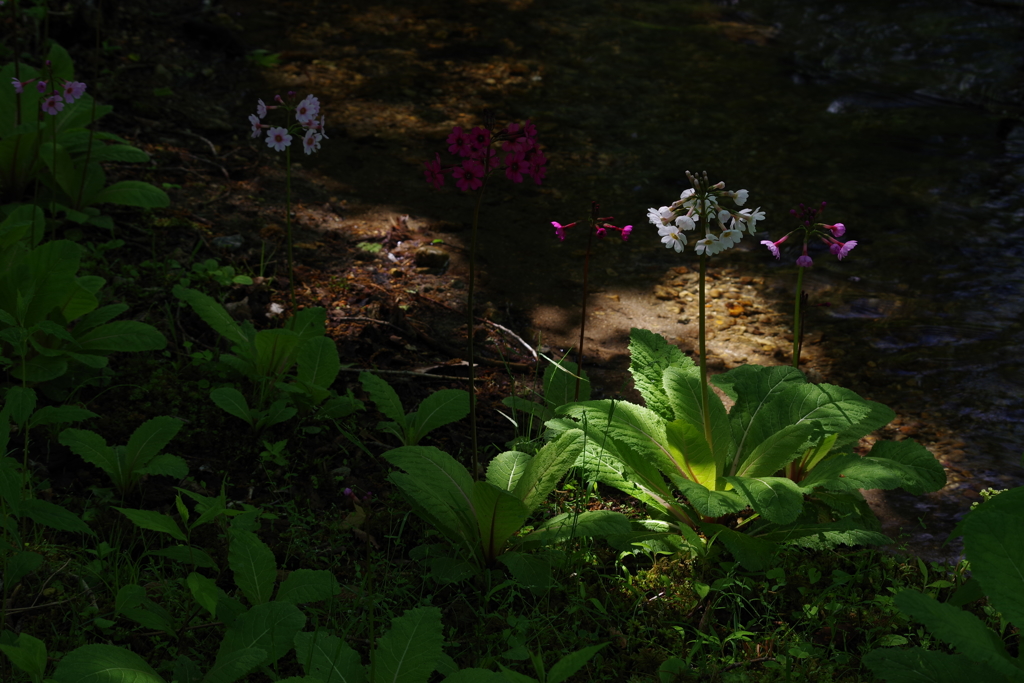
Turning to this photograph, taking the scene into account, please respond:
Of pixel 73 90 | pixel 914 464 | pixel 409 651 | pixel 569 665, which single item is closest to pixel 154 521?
pixel 409 651

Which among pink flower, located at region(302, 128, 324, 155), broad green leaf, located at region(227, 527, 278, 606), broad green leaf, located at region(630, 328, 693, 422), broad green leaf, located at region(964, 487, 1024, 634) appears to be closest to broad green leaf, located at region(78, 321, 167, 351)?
pink flower, located at region(302, 128, 324, 155)

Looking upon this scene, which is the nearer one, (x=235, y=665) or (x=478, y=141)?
(x=235, y=665)

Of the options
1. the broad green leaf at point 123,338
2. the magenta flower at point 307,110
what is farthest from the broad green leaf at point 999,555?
the broad green leaf at point 123,338

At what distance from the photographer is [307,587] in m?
2.11

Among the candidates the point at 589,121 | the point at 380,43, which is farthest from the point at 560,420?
the point at 380,43

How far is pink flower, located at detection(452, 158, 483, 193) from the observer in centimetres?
228

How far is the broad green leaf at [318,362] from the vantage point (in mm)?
2943

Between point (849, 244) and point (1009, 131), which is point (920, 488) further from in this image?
A: point (1009, 131)

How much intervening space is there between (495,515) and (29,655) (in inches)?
47.6

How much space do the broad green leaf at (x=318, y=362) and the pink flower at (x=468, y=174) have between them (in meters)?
0.98

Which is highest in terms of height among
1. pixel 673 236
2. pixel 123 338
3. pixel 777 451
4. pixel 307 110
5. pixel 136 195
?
pixel 307 110

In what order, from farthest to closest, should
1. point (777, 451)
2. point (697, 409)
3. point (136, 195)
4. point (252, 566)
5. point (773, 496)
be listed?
point (136, 195), point (697, 409), point (777, 451), point (773, 496), point (252, 566)

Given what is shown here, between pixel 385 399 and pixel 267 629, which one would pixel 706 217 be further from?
pixel 267 629

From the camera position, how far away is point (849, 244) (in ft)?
7.68
